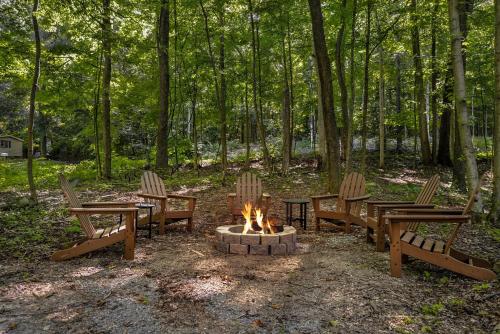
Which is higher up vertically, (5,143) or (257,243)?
(5,143)

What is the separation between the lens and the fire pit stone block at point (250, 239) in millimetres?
4797

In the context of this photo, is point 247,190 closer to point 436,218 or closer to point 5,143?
point 436,218

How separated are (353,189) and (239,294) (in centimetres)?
349

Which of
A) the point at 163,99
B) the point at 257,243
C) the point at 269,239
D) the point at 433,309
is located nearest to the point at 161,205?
the point at 257,243

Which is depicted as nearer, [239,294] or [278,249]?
[239,294]

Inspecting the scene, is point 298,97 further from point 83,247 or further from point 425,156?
point 83,247

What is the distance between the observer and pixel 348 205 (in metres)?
6.12

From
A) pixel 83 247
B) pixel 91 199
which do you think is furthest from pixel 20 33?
pixel 83 247

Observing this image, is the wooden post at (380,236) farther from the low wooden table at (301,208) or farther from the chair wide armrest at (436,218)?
the low wooden table at (301,208)

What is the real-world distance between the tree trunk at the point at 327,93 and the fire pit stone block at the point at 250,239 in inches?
161

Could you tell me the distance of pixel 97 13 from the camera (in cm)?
626

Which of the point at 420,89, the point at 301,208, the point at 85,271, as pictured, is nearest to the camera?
the point at 85,271

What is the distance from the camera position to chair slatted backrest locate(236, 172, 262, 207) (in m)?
6.61

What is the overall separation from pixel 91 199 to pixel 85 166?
319 inches
